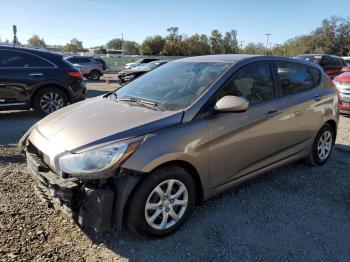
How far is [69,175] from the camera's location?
305 centimetres

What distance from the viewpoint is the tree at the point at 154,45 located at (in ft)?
236

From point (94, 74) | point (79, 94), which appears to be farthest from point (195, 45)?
point (79, 94)

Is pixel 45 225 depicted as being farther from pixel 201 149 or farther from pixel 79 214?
pixel 201 149

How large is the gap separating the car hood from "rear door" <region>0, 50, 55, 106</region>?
4858 millimetres

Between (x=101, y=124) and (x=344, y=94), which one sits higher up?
(x=101, y=124)

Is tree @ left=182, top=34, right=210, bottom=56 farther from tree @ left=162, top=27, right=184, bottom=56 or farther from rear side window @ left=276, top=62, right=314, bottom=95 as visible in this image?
rear side window @ left=276, top=62, right=314, bottom=95

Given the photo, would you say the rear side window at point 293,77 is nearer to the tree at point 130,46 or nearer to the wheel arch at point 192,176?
the wheel arch at point 192,176

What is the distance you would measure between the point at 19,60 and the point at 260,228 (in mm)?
7029

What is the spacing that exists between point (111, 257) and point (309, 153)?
3248 millimetres

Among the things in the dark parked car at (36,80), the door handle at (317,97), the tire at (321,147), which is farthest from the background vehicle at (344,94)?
the dark parked car at (36,80)

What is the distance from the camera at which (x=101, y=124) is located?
3.42 m

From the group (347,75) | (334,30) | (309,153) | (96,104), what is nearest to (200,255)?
(96,104)

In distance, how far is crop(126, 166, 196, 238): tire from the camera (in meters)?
3.11

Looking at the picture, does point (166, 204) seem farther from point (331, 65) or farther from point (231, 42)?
point (231, 42)
